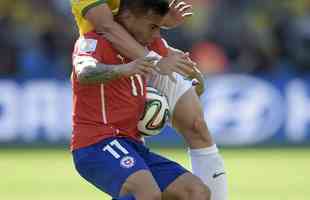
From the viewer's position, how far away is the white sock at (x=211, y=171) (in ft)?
26.1

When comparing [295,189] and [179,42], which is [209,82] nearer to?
[179,42]

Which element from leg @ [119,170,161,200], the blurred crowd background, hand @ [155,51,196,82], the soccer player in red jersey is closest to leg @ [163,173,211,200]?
the soccer player in red jersey

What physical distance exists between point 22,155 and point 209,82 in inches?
111

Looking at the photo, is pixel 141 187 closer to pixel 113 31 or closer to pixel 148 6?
pixel 113 31

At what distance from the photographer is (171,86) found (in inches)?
309

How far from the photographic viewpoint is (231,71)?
1614 cm

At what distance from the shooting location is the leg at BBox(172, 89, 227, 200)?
788 centimetres

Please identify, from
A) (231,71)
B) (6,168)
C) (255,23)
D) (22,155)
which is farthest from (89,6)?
(255,23)

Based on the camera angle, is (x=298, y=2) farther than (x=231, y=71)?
Yes

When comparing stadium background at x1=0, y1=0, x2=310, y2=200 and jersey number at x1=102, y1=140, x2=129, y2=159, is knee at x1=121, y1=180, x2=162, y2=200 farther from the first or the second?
stadium background at x1=0, y1=0, x2=310, y2=200

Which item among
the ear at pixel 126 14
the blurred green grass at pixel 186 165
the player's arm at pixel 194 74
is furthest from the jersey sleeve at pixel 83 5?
the blurred green grass at pixel 186 165

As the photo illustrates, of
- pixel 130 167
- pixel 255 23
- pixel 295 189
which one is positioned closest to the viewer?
pixel 130 167

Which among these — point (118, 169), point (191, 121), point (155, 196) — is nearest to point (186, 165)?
point (191, 121)

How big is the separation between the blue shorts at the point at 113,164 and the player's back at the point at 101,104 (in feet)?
0.20
